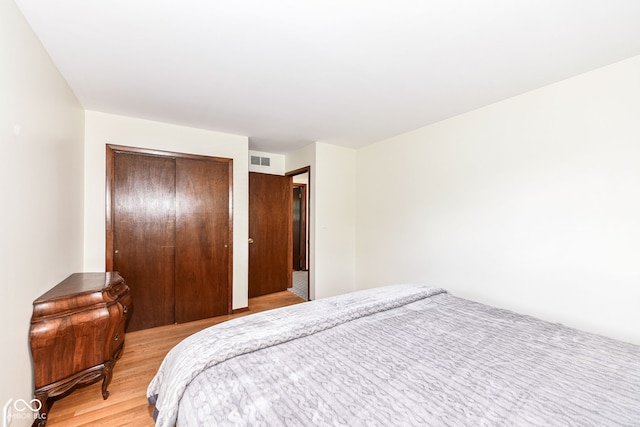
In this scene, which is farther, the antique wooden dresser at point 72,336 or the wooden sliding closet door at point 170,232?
the wooden sliding closet door at point 170,232

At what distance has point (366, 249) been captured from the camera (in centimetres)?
416

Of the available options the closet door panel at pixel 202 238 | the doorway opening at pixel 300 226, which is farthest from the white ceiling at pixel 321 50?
the doorway opening at pixel 300 226

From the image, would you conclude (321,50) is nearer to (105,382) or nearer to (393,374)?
(393,374)

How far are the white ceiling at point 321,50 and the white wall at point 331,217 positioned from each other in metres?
1.34

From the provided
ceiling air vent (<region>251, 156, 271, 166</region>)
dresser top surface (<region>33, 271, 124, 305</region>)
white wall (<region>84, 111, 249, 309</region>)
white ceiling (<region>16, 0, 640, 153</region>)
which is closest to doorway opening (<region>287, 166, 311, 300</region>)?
ceiling air vent (<region>251, 156, 271, 166</region>)

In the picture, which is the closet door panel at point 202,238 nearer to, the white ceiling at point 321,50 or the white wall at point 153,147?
the white wall at point 153,147

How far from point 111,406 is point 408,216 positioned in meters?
3.34

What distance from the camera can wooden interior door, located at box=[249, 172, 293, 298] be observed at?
438 centimetres

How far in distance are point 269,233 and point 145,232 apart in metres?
1.88

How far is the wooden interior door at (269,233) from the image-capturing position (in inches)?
172

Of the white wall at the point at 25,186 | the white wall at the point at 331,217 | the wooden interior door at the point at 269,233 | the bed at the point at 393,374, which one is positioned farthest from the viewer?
the wooden interior door at the point at 269,233

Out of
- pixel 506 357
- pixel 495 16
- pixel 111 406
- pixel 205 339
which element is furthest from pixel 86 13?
pixel 506 357

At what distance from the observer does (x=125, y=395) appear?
1944mm

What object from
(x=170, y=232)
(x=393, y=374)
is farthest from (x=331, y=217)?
(x=393, y=374)
